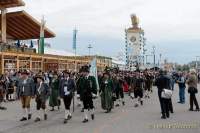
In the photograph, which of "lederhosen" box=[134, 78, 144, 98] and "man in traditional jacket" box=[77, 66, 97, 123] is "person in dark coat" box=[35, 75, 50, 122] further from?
"lederhosen" box=[134, 78, 144, 98]

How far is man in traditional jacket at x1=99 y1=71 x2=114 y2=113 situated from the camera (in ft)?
60.1

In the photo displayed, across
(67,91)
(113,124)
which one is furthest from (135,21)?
(113,124)

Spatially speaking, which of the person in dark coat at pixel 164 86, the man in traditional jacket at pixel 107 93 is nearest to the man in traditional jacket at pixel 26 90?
the man in traditional jacket at pixel 107 93

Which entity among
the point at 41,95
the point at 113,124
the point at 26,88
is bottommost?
the point at 113,124

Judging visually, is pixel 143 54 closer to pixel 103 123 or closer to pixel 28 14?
pixel 28 14

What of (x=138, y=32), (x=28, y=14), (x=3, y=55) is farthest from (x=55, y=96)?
(x=138, y=32)

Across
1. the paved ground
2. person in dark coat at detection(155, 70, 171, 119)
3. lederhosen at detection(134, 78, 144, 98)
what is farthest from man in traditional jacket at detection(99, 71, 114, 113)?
person in dark coat at detection(155, 70, 171, 119)

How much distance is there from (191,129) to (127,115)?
4.64 metres

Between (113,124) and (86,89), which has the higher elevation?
(86,89)

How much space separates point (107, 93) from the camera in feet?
60.4

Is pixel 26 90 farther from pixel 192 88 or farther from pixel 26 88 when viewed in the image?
pixel 192 88

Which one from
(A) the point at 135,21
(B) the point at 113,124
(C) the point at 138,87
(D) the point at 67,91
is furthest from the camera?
(A) the point at 135,21

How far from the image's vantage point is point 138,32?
119 meters

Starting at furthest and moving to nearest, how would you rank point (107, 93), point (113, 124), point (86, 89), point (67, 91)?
point (107, 93) < point (86, 89) < point (67, 91) < point (113, 124)
